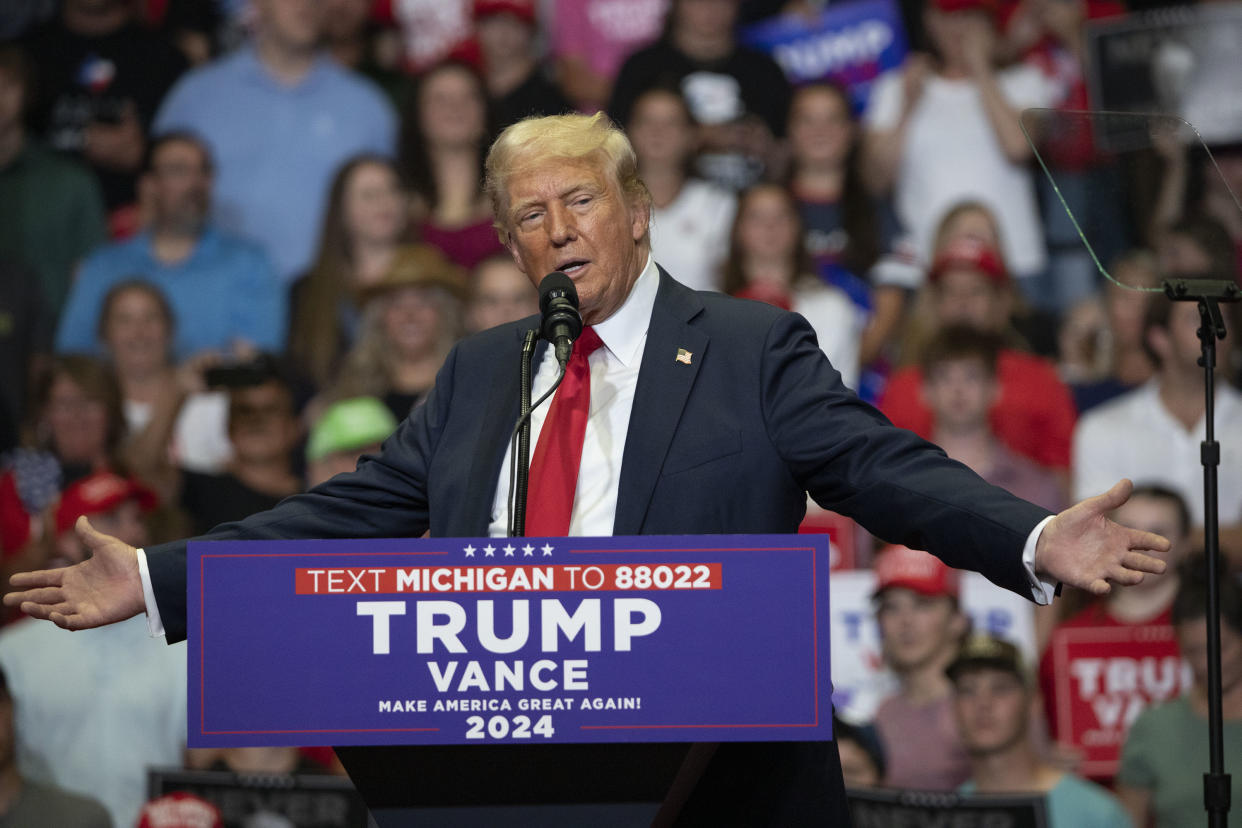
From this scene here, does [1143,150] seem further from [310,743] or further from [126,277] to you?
[126,277]

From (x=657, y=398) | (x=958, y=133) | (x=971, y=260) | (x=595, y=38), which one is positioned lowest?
(x=657, y=398)

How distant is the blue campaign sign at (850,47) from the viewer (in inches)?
213

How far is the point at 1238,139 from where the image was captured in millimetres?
5078

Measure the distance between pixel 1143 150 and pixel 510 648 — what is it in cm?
168

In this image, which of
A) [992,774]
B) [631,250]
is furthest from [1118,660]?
[631,250]

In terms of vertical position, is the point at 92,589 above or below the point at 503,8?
below

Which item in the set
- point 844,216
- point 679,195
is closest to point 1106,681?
point 844,216

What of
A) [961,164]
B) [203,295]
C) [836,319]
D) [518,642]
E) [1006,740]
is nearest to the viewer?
[518,642]

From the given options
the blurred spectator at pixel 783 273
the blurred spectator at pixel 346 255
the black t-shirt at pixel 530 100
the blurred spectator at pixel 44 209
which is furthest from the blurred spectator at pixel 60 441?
the blurred spectator at pixel 783 273

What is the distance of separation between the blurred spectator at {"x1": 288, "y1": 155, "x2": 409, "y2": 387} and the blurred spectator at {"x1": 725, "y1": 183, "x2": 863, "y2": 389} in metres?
1.29

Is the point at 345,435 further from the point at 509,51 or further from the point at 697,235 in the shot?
the point at 509,51

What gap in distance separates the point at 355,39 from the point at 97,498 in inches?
83.1

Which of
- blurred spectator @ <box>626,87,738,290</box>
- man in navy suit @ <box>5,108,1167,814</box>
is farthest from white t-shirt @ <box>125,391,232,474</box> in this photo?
man in navy suit @ <box>5,108,1167,814</box>

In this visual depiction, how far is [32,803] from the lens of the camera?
436cm
